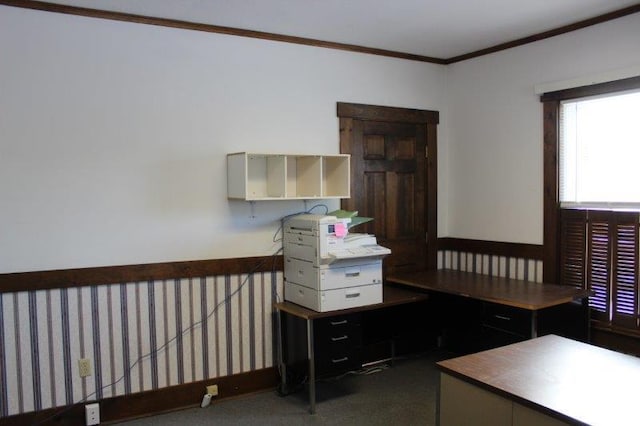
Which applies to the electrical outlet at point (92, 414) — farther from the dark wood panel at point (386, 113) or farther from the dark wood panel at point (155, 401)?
the dark wood panel at point (386, 113)

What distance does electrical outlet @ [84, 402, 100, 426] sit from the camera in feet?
10.8

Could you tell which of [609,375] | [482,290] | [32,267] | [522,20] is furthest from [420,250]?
[32,267]

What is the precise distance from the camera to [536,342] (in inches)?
99.6

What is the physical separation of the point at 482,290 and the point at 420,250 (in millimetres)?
971

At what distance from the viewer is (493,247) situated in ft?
14.7

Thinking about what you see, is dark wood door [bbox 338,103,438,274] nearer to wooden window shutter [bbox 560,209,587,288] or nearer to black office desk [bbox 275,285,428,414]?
black office desk [bbox 275,285,428,414]

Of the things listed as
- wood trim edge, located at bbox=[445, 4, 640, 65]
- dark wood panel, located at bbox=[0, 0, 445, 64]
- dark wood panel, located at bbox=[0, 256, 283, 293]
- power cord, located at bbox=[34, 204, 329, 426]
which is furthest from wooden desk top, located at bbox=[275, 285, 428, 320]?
wood trim edge, located at bbox=[445, 4, 640, 65]

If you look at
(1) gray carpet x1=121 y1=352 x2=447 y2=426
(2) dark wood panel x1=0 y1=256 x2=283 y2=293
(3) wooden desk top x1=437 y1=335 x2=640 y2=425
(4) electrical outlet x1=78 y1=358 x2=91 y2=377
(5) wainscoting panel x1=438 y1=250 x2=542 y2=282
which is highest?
(2) dark wood panel x1=0 y1=256 x2=283 y2=293

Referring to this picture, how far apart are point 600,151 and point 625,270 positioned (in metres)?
0.85

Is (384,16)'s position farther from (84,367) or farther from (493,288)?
(84,367)

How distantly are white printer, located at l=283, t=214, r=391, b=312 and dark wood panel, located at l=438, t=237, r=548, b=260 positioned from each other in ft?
4.12

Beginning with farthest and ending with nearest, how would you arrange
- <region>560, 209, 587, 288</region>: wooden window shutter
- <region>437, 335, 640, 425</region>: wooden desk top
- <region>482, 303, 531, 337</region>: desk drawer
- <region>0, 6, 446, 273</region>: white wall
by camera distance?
<region>560, 209, 587, 288</region>: wooden window shutter, <region>482, 303, 531, 337</region>: desk drawer, <region>0, 6, 446, 273</region>: white wall, <region>437, 335, 640, 425</region>: wooden desk top

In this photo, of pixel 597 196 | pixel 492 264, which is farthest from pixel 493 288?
Result: pixel 597 196

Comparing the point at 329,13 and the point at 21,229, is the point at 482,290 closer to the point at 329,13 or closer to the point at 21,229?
the point at 329,13
